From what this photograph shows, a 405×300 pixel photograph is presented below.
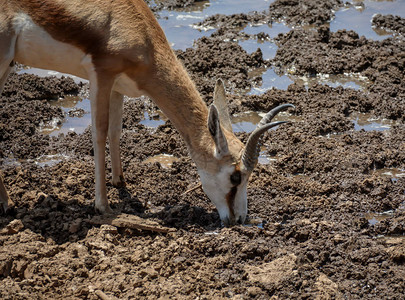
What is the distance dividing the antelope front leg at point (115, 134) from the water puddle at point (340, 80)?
13.5ft

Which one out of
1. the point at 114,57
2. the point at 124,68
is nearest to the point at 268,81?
the point at 124,68

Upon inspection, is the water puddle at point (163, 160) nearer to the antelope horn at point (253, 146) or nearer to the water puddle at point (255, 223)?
the water puddle at point (255, 223)

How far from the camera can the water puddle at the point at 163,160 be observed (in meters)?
8.11

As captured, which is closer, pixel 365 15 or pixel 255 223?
pixel 255 223

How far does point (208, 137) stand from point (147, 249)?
4.63ft

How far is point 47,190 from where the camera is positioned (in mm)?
7102

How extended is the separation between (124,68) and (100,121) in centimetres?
64

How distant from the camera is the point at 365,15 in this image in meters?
13.1

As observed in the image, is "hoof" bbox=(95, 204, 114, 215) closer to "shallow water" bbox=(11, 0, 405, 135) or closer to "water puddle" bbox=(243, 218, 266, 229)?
"water puddle" bbox=(243, 218, 266, 229)

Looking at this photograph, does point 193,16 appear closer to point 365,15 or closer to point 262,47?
point 262,47

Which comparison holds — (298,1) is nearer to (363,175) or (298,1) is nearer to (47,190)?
(363,175)

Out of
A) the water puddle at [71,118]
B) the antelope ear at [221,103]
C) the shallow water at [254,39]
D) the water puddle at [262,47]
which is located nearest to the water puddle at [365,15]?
the shallow water at [254,39]

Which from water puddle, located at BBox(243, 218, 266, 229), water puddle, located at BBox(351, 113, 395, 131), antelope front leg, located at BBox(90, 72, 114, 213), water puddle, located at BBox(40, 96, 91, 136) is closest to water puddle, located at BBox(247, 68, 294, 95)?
water puddle, located at BBox(351, 113, 395, 131)

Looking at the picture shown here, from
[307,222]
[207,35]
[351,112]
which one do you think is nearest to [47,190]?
[307,222]
